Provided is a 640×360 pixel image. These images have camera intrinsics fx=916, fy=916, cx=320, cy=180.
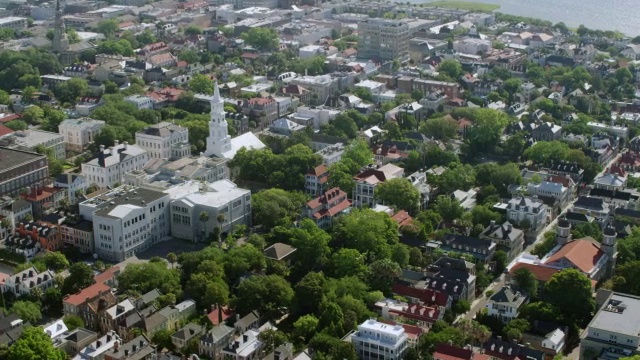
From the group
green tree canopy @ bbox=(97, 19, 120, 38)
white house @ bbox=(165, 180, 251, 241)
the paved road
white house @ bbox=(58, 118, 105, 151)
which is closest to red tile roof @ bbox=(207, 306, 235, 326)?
white house @ bbox=(165, 180, 251, 241)

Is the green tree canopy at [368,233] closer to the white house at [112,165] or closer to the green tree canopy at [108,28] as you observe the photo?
the white house at [112,165]

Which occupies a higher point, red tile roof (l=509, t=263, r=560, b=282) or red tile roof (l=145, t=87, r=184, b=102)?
red tile roof (l=509, t=263, r=560, b=282)

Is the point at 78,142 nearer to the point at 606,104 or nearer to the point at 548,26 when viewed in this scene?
the point at 606,104

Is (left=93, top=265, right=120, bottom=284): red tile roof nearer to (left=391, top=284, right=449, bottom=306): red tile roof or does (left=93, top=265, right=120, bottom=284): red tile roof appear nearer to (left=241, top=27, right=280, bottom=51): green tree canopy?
(left=391, top=284, right=449, bottom=306): red tile roof

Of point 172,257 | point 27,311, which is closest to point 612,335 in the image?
point 172,257

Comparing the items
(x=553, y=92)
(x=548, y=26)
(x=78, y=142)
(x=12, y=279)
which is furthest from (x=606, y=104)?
(x=12, y=279)

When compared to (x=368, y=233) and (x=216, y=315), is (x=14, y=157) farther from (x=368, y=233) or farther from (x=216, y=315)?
(x=368, y=233)

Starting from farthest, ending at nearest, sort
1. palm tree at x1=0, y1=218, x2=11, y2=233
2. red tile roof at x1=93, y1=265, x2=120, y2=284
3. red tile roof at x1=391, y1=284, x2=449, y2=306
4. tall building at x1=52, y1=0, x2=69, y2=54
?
tall building at x1=52, y1=0, x2=69, y2=54, palm tree at x1=0, y1=218, x2=11, y2=233, red tile roof at x1=93, y1=265, x2=120, y2=284, red tile roof at x1=391, y1=284, x2=449, y2=306
